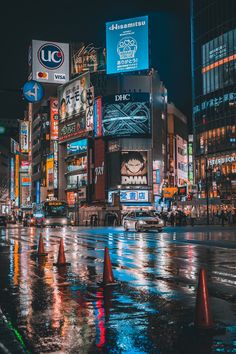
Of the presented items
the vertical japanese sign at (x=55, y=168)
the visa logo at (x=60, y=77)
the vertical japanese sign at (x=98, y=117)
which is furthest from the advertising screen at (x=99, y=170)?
the visa logo at (x=60, y=77)

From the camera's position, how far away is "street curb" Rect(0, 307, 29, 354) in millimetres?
6312

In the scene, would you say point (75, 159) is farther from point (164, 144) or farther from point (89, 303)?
point (89, 303)

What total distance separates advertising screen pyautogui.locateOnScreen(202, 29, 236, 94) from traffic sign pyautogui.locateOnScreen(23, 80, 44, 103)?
237 ft

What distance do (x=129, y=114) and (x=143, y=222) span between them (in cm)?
4255

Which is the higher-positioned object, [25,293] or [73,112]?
[73,112]

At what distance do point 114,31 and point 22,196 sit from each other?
72.4 meters

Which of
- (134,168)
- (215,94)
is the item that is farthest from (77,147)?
(215,94)

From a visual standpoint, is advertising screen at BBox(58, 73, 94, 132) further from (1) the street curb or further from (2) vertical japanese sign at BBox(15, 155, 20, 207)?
(1) the street curb

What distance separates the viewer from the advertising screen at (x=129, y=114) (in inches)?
3233

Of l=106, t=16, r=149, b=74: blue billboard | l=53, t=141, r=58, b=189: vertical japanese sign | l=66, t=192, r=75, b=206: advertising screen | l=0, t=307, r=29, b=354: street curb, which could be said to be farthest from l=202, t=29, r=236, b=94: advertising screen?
l=0, t=307, r=29, b=354: street curb

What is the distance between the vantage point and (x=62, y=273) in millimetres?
14766

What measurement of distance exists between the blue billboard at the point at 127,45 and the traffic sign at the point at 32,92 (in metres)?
67.9

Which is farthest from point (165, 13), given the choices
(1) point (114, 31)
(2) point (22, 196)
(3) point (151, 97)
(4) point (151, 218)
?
(4) point (151, 218)

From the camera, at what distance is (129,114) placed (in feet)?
271
